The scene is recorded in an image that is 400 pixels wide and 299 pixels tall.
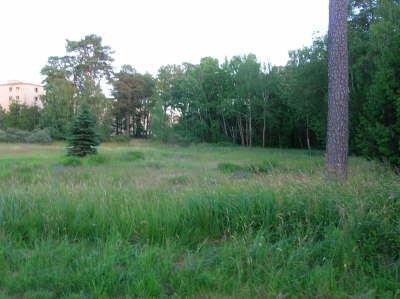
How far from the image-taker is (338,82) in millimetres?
7680

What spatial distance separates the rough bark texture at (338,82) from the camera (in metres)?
7.62

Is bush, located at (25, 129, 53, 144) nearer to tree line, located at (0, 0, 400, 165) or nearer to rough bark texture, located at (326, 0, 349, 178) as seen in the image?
tree line, located at (0, 0, 400, 165)

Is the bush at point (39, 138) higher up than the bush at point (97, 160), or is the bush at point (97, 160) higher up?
the bush at point (39, 138)

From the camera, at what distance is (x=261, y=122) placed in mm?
51375

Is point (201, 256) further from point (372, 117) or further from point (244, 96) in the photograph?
point (244, 96)

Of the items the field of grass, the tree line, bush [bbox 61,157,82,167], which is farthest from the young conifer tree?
the field of grass

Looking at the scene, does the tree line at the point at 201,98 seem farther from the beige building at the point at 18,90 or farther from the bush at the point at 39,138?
the beige building at the point at 18,90

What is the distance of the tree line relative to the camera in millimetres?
27062

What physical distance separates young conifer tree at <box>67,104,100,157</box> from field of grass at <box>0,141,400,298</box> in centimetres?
1938

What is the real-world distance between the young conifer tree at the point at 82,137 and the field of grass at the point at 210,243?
19.4 meters

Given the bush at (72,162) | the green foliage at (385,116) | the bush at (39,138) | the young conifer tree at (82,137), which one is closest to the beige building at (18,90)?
the bush at (39,138)

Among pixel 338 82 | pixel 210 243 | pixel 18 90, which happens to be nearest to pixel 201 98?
pixel 338 82

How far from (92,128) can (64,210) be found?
2063 cm

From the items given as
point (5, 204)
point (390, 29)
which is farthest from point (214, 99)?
point (5, 204)
